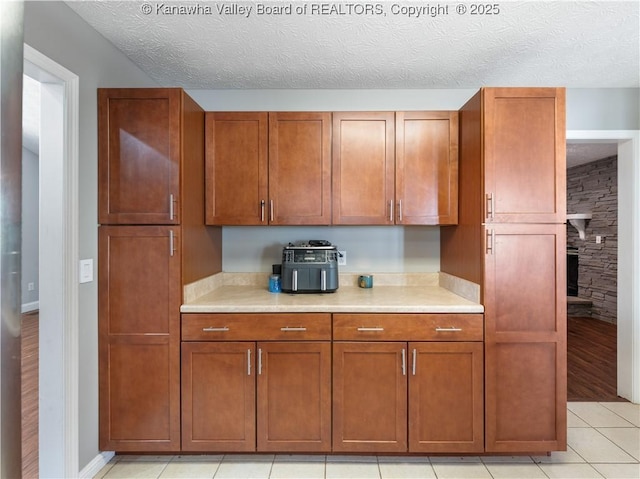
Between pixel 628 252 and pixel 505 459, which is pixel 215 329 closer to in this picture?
pixel 505 459

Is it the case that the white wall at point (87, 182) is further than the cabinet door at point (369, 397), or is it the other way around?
the cabinet door at point (369, 397)

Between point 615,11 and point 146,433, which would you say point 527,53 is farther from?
point 146,433

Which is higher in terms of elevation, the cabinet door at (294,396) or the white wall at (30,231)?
the white wall at (30,231)

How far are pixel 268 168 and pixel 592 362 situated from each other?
384 centimetres

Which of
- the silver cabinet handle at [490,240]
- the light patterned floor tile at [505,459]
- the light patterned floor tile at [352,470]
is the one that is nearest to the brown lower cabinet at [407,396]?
the light patterned floor tile at [352,470]

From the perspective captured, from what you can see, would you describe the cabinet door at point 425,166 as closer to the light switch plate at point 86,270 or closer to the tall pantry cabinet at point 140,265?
the tall pantry cabinet at point 140,265

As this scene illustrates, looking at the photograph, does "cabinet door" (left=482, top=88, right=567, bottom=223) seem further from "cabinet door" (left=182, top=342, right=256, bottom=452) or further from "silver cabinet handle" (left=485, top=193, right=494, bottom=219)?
"cabinet door" (left=182, top=342, right=256, bottom=452)

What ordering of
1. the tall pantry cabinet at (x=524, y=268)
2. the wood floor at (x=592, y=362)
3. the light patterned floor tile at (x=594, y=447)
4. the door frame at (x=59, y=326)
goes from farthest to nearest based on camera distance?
the wood floor at (x=592, y=362)
the light patterned floor tile at (x=594, y=447)
the tall pantry cabinet at (x=524, y=268)
the door frame at (x=59, y=326)

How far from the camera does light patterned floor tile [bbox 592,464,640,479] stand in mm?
1948

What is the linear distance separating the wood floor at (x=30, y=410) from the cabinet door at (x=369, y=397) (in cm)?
175

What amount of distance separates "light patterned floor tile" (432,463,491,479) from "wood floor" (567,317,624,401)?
1.39 metres

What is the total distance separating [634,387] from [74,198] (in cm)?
415

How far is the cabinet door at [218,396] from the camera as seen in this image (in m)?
2.01

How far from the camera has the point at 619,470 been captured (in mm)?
1992
